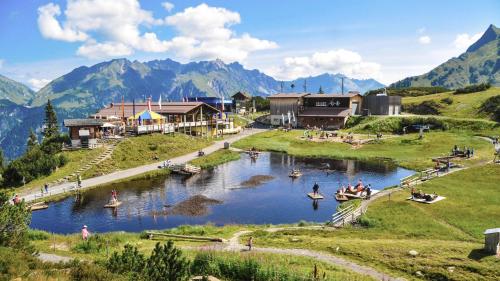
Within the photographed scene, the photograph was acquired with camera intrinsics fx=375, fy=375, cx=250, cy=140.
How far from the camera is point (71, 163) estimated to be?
5709 centimetres

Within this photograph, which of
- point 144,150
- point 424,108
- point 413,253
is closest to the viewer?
point 413,253

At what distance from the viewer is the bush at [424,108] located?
10589cm

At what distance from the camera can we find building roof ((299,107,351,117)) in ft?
357

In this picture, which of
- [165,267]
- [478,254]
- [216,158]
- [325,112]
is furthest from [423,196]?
[325,112]

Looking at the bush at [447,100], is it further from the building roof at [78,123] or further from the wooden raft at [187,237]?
the wooden raft at [187,237]

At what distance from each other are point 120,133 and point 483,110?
3389 inches

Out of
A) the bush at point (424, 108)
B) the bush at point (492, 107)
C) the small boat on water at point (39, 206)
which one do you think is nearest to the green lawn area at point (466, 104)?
the bush at point (492, 107)

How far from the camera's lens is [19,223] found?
68.5 feet

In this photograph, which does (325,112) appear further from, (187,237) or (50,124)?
(187,237)

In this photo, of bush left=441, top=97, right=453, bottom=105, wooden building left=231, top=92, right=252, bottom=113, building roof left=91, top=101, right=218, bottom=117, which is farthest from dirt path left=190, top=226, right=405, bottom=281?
wooden building left=231, top=92, right=252, bottom=113

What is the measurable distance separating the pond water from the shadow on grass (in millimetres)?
16724

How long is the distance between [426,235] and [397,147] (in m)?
49.9

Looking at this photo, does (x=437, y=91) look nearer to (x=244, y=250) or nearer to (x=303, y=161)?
(x=303, y=161)

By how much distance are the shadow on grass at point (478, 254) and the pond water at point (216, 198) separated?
16.7 metres
